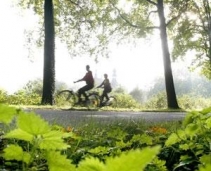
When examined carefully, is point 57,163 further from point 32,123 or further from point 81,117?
point 81,117

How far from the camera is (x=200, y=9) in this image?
2728 cm

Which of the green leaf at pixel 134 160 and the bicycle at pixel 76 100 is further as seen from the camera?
the bicycle at pixel 76 100

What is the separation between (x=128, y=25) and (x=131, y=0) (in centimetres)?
284

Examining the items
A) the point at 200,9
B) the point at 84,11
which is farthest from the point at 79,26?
the point at 200,9

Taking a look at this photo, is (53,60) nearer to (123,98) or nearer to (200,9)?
(123,98)

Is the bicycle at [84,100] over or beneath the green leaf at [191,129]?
over

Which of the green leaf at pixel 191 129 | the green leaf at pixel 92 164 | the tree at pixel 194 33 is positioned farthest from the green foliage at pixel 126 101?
the green leaf at pixel 92 164

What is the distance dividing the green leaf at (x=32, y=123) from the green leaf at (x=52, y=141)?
0.05m

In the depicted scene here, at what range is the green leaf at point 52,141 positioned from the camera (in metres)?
0.69

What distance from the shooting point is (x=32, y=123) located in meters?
A: 0.62

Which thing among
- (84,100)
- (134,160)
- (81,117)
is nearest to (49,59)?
(84,100)

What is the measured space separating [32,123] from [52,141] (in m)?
0.11

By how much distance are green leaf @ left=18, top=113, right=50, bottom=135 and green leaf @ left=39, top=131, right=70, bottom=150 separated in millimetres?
46

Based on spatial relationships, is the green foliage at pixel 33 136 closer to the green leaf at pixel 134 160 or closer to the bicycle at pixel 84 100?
the green leaf at pixel 134 160
